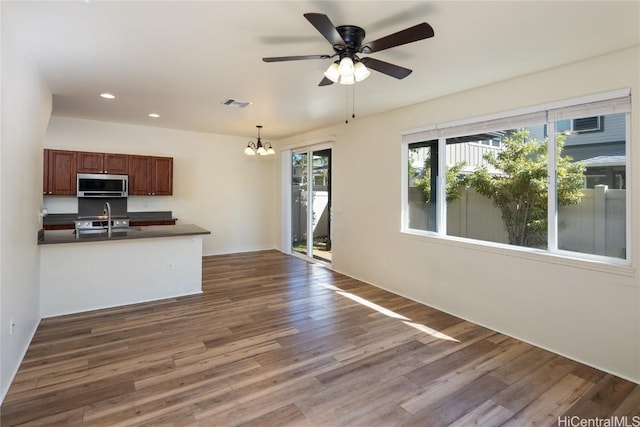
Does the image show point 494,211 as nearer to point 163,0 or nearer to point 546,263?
point 546,263

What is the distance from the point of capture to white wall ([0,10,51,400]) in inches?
90.4

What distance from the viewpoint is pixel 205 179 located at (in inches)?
277

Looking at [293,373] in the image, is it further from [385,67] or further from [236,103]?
[236,103]

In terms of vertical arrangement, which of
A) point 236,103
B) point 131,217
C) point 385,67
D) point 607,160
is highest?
point 236,103

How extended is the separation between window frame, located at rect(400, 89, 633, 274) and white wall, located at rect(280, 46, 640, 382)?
0.15 feet

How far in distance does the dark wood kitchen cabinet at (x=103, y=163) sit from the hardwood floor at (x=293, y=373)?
2791 millimetres

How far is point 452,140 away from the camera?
4102 mm

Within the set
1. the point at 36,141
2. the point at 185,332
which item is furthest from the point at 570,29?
the point at 36,141

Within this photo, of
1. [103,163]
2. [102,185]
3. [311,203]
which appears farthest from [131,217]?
[311,203]

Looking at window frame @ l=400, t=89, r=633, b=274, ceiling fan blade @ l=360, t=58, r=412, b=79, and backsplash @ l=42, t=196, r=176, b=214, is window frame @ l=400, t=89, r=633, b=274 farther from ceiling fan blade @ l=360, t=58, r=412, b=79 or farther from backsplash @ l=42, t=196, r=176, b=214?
backsplash @ l=42, t=196, r=176, b=214

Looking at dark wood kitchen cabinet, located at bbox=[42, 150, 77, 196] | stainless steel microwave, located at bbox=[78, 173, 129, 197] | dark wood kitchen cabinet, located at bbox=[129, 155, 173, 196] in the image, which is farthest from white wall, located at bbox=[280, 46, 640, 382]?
dark wood kitchen cabinet, located at bbox=[42, 150, 77, 196]

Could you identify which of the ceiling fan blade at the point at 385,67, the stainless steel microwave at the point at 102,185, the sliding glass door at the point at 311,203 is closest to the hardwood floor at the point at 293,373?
the ceiling fan blade at the point at 385,67

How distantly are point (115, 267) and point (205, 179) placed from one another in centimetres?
327

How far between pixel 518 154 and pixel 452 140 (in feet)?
2.74
